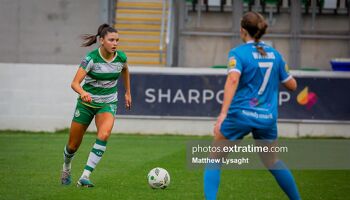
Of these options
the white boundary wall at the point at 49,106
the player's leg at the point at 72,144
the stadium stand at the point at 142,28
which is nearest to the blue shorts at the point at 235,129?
the player's leg at the point at 72,144

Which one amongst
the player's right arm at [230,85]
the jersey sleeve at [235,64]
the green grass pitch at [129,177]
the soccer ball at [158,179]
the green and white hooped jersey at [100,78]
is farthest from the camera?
the green and white hooped jersey at [100,78]

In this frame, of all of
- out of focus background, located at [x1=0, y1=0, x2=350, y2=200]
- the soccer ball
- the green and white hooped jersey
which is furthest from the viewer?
out of focus background, located at [x1=0, y1=0, x2=350, y2=200]

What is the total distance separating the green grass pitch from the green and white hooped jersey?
42.6 inches

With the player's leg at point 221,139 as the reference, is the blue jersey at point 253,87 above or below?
above

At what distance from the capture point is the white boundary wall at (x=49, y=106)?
19.0 meters

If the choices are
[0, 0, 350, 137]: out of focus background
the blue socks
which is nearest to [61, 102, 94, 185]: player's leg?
the blue socks

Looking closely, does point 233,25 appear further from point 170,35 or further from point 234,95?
point 234,95

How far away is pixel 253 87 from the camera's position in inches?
302

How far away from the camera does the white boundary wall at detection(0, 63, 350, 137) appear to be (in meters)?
19.0

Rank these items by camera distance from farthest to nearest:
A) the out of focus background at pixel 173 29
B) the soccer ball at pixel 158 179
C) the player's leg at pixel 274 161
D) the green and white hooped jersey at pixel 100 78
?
the out of focus background at pixel 173 29 < the green and white hooped jersey at pixel 100 78 < the soccer ball at pixel 158 179 < the player's leg at pixel 274 161

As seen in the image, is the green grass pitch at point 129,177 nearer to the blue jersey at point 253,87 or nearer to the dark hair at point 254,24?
the blue jersey at point 253,87

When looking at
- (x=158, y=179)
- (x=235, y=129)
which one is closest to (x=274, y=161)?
(x=235, y=129)

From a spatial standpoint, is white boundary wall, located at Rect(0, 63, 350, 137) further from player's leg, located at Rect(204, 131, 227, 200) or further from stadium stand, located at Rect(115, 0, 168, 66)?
player's leg, located at Rect(204, 131, 227, 200)

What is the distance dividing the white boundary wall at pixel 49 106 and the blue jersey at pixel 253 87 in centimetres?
1135
